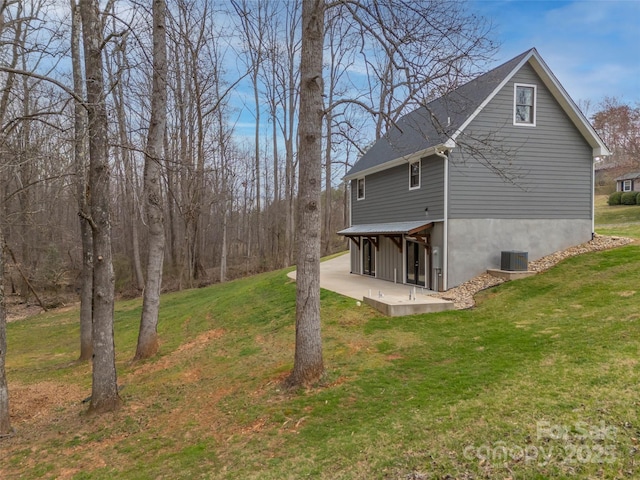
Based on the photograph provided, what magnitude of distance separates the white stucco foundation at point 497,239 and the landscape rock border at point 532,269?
0.54 feet

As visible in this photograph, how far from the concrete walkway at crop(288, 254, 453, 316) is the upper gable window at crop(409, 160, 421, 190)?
129 inches

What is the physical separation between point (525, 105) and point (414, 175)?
3.74m

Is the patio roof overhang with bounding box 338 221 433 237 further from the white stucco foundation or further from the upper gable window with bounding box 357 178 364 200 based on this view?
the upper gable window with bounding box 357 178 364 200

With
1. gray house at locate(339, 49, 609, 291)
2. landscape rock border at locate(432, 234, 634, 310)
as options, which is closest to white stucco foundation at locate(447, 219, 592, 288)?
gray house at locate(339, 49, 609, 291)

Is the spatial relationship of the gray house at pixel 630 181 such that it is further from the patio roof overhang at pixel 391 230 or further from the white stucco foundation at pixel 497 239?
the patio roof overhang at pixel 391 230

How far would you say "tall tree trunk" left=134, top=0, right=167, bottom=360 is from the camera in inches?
308

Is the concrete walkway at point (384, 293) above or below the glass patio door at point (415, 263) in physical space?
below

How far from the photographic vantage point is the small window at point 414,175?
12562 mm

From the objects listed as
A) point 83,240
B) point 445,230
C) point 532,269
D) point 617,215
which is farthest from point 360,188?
point 617,215

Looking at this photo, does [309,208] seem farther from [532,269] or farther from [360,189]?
[360,189]

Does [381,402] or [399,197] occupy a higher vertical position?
[399,197]

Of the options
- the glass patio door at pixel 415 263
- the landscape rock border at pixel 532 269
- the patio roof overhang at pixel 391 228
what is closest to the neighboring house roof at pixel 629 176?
the landscape rock border at pixel 532 269

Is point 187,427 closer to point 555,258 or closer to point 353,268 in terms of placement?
point 555,258

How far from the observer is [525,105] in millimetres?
11766
